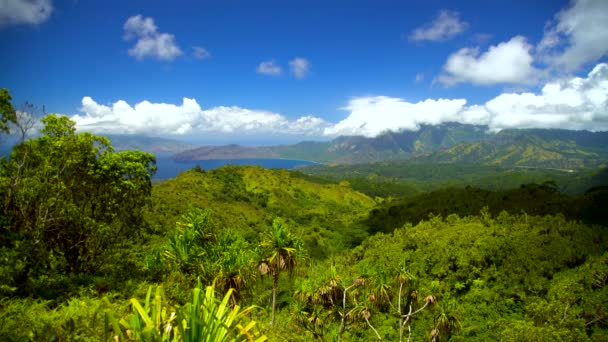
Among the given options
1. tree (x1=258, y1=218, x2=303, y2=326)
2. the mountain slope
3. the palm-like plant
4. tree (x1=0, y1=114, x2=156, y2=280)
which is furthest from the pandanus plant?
the mountain slope

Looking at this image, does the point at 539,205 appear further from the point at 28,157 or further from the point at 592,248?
the point at 28,157

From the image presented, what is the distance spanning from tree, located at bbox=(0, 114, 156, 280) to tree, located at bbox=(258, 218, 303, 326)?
20.8 ft

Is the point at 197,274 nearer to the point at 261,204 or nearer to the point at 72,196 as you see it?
the point at 72,196

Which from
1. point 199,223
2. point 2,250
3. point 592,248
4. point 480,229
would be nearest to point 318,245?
point 480,229

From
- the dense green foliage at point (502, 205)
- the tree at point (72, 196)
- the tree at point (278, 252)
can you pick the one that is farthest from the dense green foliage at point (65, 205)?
the dense green foliage at point (502, 205)

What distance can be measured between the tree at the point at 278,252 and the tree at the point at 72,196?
6349mm

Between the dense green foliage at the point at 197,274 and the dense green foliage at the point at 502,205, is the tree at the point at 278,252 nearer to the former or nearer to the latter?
the dense green foliage at the point at 197,274

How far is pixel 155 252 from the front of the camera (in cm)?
1510

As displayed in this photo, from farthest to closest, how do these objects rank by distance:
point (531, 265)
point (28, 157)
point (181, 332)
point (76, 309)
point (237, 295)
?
point (531, 265), point (237, 295), point (28, 157), point (76, 309), point (181, 332)

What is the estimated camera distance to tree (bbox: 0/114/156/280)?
424 inches

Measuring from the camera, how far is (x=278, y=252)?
15.8 meters

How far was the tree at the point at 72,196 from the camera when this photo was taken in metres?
10.8

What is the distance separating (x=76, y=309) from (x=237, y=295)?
6.51 meters

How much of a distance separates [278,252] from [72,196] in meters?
9.01
